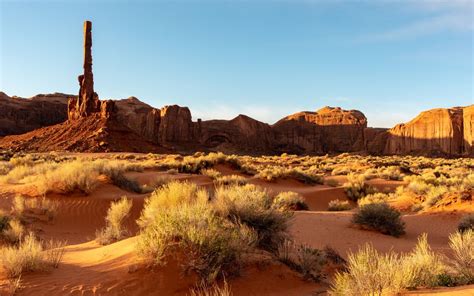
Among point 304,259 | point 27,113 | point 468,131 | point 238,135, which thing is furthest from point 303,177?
point 27,113

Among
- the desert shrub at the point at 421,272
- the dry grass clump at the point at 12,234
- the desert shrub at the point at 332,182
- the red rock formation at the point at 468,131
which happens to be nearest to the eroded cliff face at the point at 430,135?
the red rock formation at the point at 468,131

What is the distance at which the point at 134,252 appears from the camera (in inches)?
244

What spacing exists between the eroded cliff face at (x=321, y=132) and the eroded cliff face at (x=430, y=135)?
11320mm

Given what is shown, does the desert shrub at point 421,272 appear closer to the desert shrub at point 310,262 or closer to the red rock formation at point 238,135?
the desert shrub at point 310,262

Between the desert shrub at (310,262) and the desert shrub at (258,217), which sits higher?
the desert shrub at (258,217)

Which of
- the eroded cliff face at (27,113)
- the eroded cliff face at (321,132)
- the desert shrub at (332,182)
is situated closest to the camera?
the desert shrub at (332,182)

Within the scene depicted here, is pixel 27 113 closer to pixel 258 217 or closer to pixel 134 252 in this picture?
pixel 258 217

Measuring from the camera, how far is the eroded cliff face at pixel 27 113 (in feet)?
322

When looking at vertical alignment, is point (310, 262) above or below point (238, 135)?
below

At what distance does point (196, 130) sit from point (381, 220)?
305 ft

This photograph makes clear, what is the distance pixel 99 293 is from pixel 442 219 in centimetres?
1130

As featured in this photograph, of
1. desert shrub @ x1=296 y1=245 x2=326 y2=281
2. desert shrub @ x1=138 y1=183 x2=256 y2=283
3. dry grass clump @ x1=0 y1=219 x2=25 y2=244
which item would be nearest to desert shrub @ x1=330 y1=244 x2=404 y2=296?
desert shrub @ x1=138 y1=183 x2=256 y2=283

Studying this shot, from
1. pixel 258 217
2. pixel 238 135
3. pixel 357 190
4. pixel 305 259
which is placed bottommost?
pixel 357 190

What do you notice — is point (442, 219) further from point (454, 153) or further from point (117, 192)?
point (454, 153)
